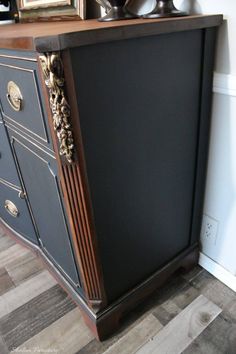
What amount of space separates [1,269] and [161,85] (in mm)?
1152

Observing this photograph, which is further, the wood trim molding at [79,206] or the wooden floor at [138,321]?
the wooden floor at [138,321]

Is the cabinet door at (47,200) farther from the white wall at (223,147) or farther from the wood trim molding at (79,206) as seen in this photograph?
the white wall at (223,147)

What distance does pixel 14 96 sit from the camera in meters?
0.83

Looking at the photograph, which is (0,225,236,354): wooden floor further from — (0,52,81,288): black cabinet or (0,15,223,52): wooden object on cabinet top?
(0,15,223,52): wooden object on cabinet top

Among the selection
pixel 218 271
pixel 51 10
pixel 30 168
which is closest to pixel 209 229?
pixel 218 271

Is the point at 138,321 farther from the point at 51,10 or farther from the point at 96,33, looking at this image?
the point at 51,10

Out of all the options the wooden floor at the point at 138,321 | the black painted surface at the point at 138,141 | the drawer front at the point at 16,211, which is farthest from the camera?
the drawer front at the point at 16,211

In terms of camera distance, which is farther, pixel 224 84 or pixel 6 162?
pixel 6 162

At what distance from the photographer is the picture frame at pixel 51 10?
1.08 m

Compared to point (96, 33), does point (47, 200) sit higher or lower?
lower

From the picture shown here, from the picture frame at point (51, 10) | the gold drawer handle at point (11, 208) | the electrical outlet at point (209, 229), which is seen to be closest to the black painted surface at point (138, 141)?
the electrical outlet at point (209, 229)

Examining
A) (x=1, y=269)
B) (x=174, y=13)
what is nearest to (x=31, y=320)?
(x=1, y=269)

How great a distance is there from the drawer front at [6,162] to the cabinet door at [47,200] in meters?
0.07

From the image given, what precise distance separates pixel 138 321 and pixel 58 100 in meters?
0.90
